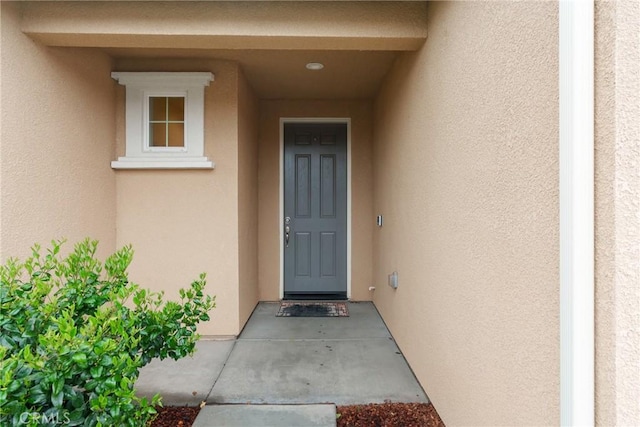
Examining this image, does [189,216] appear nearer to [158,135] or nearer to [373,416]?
[158,135]

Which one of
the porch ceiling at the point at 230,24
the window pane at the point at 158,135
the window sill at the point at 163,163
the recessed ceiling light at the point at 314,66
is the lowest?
the window sill at the point at 163,163

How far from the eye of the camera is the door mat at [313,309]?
13.1 feet

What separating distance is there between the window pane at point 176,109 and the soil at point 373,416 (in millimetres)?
2441

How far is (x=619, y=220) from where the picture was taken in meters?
0.86

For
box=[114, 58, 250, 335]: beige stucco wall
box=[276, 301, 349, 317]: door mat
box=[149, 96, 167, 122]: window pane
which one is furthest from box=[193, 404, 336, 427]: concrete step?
box=[149, 96, 167, 122]: window pane

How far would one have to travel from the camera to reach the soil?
2025mm

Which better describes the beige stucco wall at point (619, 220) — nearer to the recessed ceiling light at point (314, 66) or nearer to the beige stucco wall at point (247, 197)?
the recessed ceiling light at point (314, 66)

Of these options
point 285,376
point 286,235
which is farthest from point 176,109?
point 285,376

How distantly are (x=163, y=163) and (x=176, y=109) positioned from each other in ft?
1.78

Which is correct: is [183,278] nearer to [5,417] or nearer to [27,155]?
[27,155]

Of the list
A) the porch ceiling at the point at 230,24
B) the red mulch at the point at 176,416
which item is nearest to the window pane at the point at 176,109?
the porch ceiling at the point at 230,24

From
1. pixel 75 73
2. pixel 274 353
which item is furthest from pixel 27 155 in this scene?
pixel 274 353

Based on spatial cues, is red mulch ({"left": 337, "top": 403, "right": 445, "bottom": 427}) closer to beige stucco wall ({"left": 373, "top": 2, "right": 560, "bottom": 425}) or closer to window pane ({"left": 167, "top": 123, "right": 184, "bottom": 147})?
beige stucco wall ({"left": 373, "top": 2, "right": 560, "bottom": 425})

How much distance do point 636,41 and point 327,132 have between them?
3.94 meters
